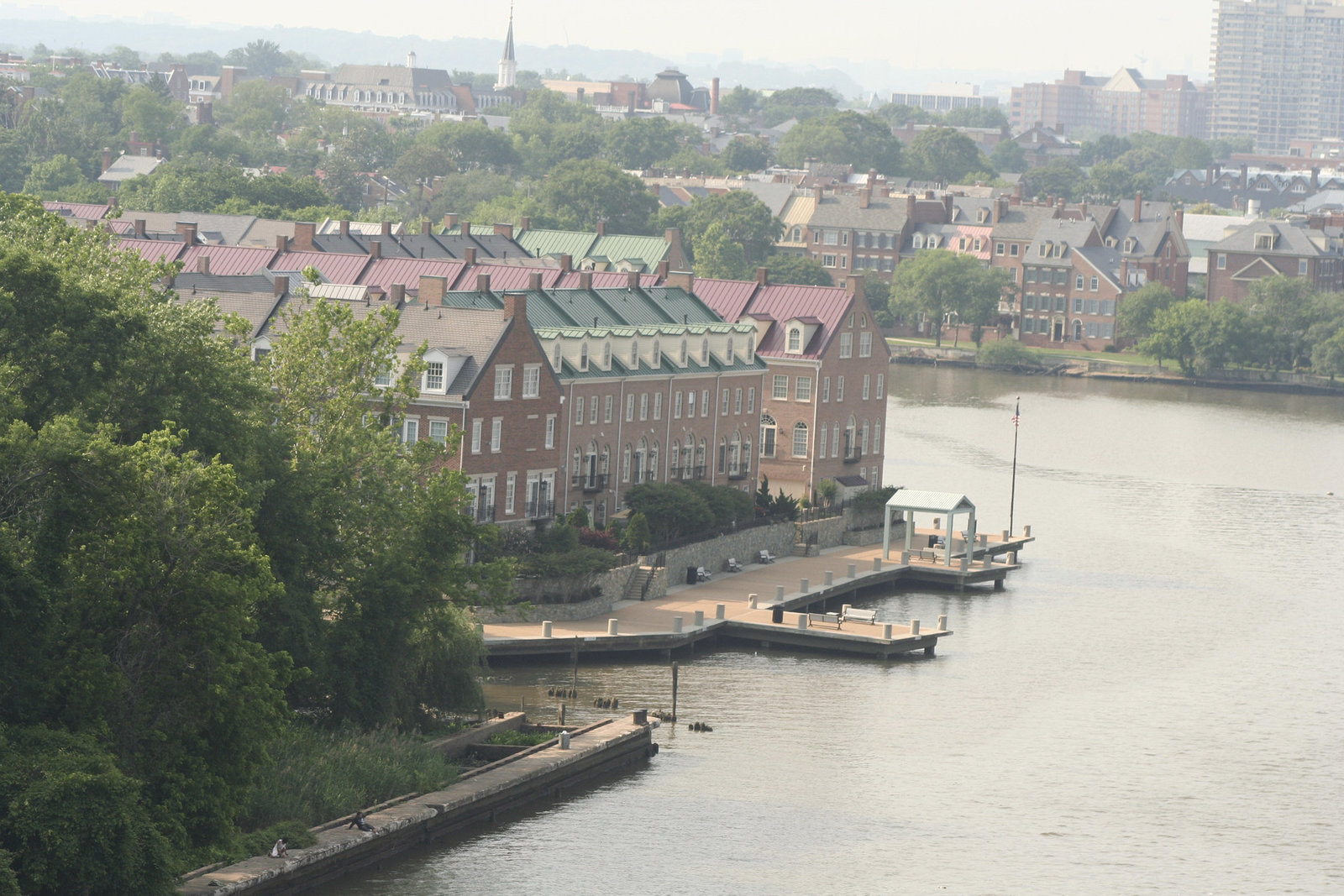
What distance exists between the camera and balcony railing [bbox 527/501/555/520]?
271 feet

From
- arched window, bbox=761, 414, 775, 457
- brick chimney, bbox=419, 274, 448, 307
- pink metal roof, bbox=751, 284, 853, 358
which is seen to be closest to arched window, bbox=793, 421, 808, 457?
arched window, bbox=761, 414, 775, 457

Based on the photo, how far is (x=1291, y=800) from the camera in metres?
62.0

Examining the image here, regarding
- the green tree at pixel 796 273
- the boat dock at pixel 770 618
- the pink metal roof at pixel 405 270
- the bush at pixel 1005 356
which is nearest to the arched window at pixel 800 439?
the boat dock at pixel 770 618

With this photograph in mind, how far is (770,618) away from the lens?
258 ft

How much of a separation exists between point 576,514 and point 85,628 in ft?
129

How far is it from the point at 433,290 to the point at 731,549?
14.7m

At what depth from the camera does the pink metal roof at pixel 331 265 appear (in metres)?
106

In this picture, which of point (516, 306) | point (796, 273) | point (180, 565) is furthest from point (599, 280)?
point (796, 273)

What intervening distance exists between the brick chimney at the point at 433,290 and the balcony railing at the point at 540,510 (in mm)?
8640

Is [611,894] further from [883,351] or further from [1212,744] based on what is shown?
[883,351]

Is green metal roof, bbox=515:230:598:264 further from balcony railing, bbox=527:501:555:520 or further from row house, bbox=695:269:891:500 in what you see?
balcony railing, bbox=527:501:555:520

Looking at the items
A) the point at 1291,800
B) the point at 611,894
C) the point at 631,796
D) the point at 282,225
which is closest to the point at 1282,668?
the point at 1291,800

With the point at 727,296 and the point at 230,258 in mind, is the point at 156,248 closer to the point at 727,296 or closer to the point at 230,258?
the point at 230,258

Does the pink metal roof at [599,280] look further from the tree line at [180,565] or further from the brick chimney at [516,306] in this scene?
the tree line at [180,565]
